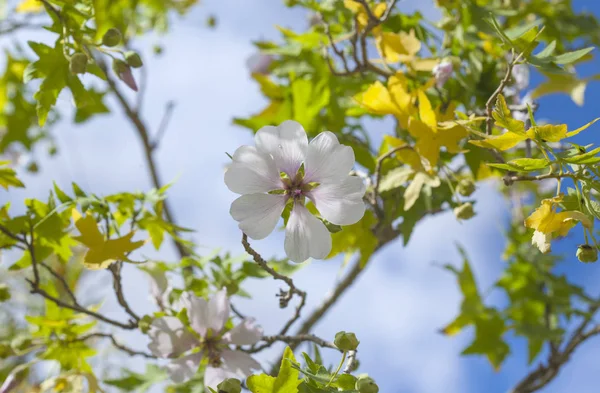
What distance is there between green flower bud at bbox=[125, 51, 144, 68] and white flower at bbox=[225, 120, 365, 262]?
36 cm

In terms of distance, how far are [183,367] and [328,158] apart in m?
0.50

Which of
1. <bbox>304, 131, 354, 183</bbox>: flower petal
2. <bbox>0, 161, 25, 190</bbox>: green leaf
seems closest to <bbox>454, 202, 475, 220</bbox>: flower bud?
<bbox>304, 131, 354, 183</bbox>: flower petal

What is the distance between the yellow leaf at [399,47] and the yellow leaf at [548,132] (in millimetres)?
512

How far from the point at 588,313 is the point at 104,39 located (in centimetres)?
148

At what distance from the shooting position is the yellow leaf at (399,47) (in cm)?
127

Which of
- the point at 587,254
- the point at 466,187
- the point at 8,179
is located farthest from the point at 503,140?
the point at 8,179

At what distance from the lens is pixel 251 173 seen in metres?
0.84

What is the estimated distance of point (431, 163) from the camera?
3.60 feet

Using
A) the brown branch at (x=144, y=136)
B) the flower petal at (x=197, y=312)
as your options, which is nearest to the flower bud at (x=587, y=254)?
the flower petal at (x=197, y=312)

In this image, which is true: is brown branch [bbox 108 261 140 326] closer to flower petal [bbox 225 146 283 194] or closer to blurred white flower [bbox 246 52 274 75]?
flower petal [bbox 225 146 283 194]

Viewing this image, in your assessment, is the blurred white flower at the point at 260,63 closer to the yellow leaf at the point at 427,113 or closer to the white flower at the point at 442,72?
the white flower at the point at 442,72

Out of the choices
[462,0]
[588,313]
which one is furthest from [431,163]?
[588,313]

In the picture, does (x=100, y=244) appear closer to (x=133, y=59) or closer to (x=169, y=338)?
(x=169, y=338)

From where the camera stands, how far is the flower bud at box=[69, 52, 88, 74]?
103 cm
